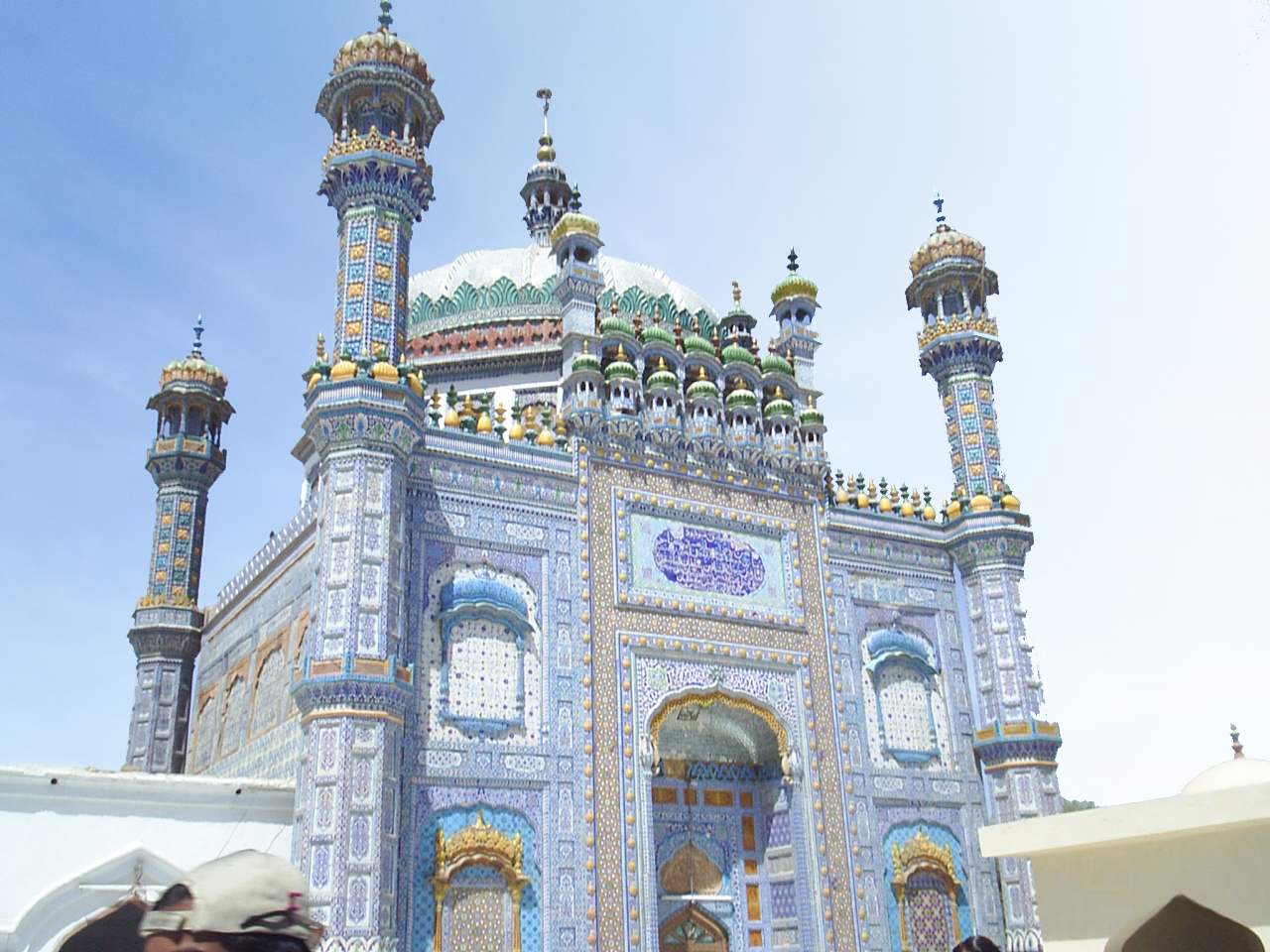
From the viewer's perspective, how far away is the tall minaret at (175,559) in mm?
19266

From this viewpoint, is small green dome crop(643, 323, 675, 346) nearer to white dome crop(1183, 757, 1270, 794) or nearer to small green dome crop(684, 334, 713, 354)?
small green dome crop(684, 334, 713, 354)

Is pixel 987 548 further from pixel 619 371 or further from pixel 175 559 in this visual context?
pixel 175 559

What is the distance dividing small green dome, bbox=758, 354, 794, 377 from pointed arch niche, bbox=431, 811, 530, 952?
824 cm

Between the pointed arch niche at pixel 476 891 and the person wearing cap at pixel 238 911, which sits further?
the pointed arch niche at pixel 476 891

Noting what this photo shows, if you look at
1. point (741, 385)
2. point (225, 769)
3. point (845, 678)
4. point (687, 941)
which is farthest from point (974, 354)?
point (225, 769)

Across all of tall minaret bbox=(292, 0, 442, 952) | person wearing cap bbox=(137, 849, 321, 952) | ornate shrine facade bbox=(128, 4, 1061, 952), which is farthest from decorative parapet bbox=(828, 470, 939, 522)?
person wearing cap bbox=(137, 849, 321, 952)

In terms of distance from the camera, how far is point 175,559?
65.8 feet

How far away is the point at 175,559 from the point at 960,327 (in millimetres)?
13826

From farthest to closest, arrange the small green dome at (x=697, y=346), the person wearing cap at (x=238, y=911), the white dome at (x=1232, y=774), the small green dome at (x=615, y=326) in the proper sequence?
the small green dome at (x=697, y=346)
the small green dome at (x=615, y=326)
the white dome at (x=1232, y=774)
the person wearing cap at (x=238, y=911)

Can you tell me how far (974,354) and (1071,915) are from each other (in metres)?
13.5

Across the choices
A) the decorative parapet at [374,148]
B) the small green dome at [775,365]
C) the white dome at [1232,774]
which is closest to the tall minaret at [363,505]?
the decorative parapet at [374,148]

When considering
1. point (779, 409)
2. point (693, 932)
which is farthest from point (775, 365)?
point (693, 932)

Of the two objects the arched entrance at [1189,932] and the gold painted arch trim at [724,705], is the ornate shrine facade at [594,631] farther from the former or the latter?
the arched entrance at [1189,932]

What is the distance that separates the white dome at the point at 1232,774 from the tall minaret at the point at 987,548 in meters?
8.74
